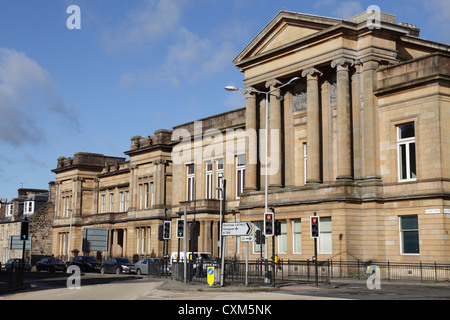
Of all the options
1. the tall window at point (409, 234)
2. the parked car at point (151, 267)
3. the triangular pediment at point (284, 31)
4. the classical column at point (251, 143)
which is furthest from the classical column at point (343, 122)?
the parked car at point (151, 267)

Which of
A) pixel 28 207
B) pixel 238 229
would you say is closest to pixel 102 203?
pixel 28 207

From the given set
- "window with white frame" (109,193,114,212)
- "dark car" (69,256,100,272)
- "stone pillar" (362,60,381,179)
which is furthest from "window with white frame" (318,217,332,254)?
"window with white frame" (109,193,114,212)

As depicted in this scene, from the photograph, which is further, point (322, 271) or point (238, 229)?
point (322, 271)

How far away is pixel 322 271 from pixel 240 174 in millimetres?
18261

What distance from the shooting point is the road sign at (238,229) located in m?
30.1

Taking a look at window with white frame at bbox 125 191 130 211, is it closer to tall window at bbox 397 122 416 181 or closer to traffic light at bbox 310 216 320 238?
tall window at bbox 397 122 416 181

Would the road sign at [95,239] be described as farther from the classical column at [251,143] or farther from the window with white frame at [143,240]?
the classical column at [251,143]

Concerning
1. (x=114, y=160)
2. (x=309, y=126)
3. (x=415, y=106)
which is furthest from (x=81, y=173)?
→ (x=415, y=106)

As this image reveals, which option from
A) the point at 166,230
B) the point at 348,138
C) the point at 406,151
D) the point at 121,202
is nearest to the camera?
the point at 166,230

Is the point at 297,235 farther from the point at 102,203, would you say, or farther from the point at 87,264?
the point at 102,203

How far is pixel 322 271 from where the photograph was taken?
4122 cm

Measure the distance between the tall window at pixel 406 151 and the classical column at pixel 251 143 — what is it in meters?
13.1
